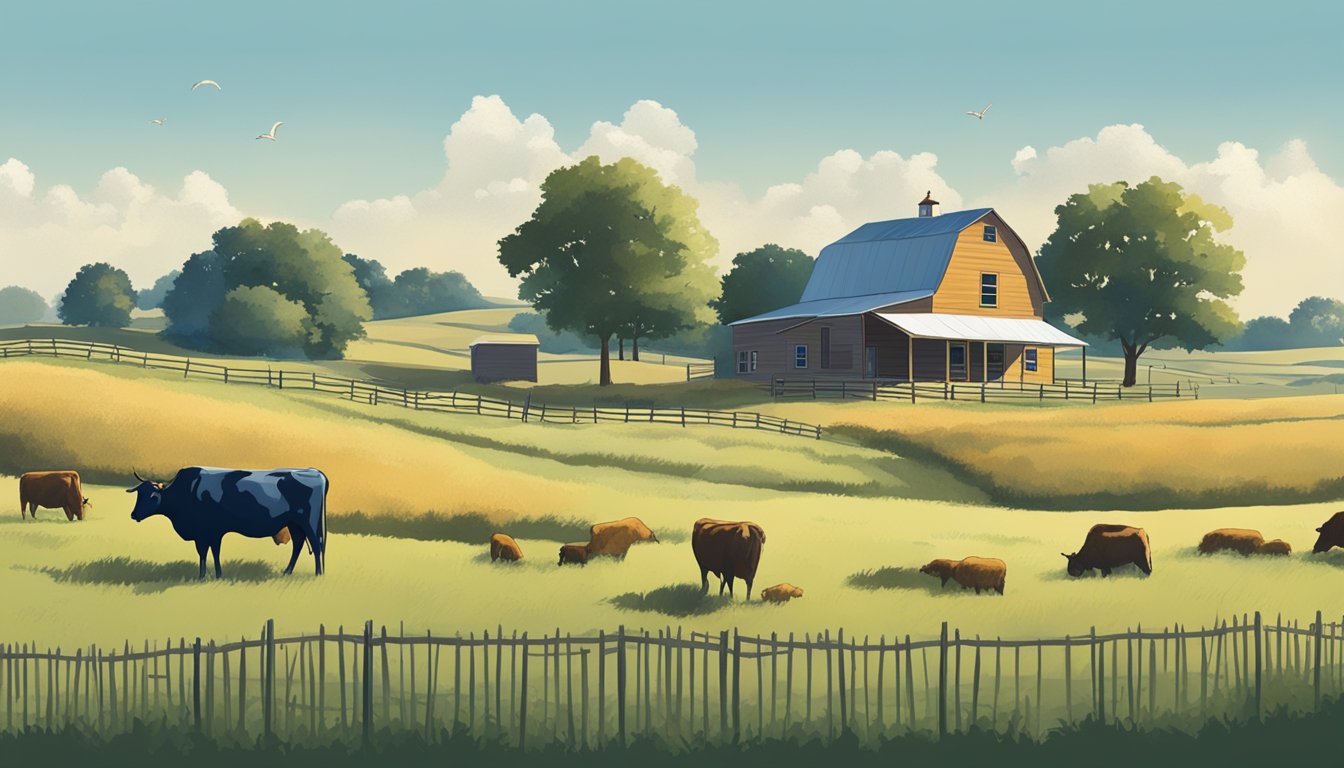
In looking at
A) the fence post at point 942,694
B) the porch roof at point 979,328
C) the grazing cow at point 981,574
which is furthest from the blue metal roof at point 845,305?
the fence post at point 942,694

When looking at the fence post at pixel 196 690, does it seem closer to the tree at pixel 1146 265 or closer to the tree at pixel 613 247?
the tree at pixel 613 247

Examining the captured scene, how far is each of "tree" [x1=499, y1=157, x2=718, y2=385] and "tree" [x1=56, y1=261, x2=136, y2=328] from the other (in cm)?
8582

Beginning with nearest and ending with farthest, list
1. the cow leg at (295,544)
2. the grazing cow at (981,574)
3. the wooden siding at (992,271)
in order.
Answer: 1. the grazing cow at (981,574)
2. the cow leg at (295,544)
3. the wooden siding at (992,271)

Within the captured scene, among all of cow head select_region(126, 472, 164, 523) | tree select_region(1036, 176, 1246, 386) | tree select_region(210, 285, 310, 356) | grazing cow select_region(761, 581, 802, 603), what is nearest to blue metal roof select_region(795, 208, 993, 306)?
tree select_region(1036, 176, 1246, 386)

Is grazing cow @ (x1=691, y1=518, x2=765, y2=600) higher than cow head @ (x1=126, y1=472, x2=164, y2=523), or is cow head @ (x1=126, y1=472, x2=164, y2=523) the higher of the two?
cow head @ (x1=126, y1=472, x2=164, y2=523)

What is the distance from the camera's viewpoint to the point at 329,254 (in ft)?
347

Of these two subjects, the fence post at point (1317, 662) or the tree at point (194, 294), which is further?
the tree at point (194, 294)

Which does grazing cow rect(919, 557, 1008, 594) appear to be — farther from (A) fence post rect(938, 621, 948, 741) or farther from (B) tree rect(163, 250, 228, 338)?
(B) tree rect(163, 250, 228, 338)

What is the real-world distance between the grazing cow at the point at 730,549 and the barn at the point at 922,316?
1615 inches

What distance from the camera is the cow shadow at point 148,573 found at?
23766 millimetres

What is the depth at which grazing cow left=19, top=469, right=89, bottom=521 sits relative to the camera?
30.4 meters

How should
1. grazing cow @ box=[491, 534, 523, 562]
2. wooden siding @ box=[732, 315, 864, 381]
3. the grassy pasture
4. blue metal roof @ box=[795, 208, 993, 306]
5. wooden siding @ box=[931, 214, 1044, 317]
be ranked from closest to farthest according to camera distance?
1. the grassy pasture
2. grazing cow @ box=[491, 534, 523, 562]
3. wooden siding @ box=[732, 315, 864, 381]
4. wooden siding @ box=[931, 214, 1044, 317]
5. blue metal roof @ box=[795, 208, 993, 306]

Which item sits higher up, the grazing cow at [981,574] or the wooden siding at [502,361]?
the wooden siding at [502,361]

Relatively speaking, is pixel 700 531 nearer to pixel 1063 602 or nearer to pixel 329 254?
pixel 1063 602
